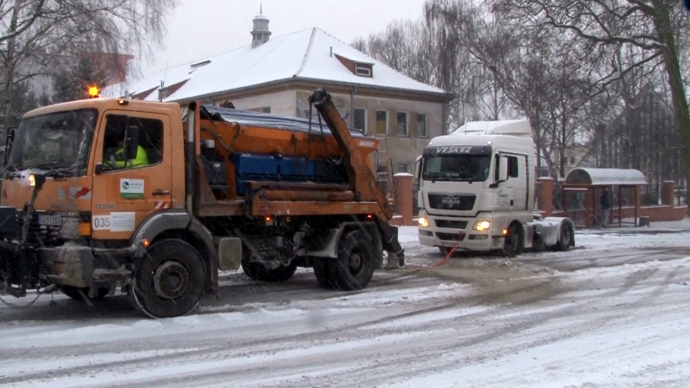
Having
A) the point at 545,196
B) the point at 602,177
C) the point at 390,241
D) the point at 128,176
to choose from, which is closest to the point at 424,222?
the point at 390,241

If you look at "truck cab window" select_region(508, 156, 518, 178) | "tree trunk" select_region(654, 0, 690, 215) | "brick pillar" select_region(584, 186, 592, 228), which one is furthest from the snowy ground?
"brick pillar" select_region(584, 186, 592, 228)

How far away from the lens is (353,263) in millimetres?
12445

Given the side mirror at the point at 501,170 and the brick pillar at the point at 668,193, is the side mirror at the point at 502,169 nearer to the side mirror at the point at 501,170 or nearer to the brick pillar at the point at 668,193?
the side mirror at the point at 501,170

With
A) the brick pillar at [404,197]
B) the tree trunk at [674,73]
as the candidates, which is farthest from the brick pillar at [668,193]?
the brick pillar at [404,197]

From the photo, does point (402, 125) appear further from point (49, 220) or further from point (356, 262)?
point (49, 220)

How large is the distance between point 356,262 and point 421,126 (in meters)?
33.6

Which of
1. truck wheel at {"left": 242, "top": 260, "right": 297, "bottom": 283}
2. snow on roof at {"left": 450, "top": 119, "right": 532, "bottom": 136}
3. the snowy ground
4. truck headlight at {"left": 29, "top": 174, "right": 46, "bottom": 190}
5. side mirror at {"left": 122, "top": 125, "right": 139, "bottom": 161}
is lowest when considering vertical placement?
the snowy ground

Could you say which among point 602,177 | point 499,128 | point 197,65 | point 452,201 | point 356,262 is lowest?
point 356,262

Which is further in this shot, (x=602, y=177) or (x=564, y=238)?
(x=602, y=177)

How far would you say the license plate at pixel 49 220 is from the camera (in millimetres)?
9094

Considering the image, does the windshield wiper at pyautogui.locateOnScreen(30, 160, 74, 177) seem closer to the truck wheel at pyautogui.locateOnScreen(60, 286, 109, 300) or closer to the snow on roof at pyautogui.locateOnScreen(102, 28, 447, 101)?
the truck wheel at pyautogui.locateOnScreen(60, 286, 109, 300)

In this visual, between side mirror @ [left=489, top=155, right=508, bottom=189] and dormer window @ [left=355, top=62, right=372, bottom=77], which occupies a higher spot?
dormer window @ [left=355, top=62, right=372, bottom=77]

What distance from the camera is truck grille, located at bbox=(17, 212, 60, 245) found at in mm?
9148

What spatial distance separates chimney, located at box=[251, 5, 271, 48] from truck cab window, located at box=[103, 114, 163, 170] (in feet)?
127
